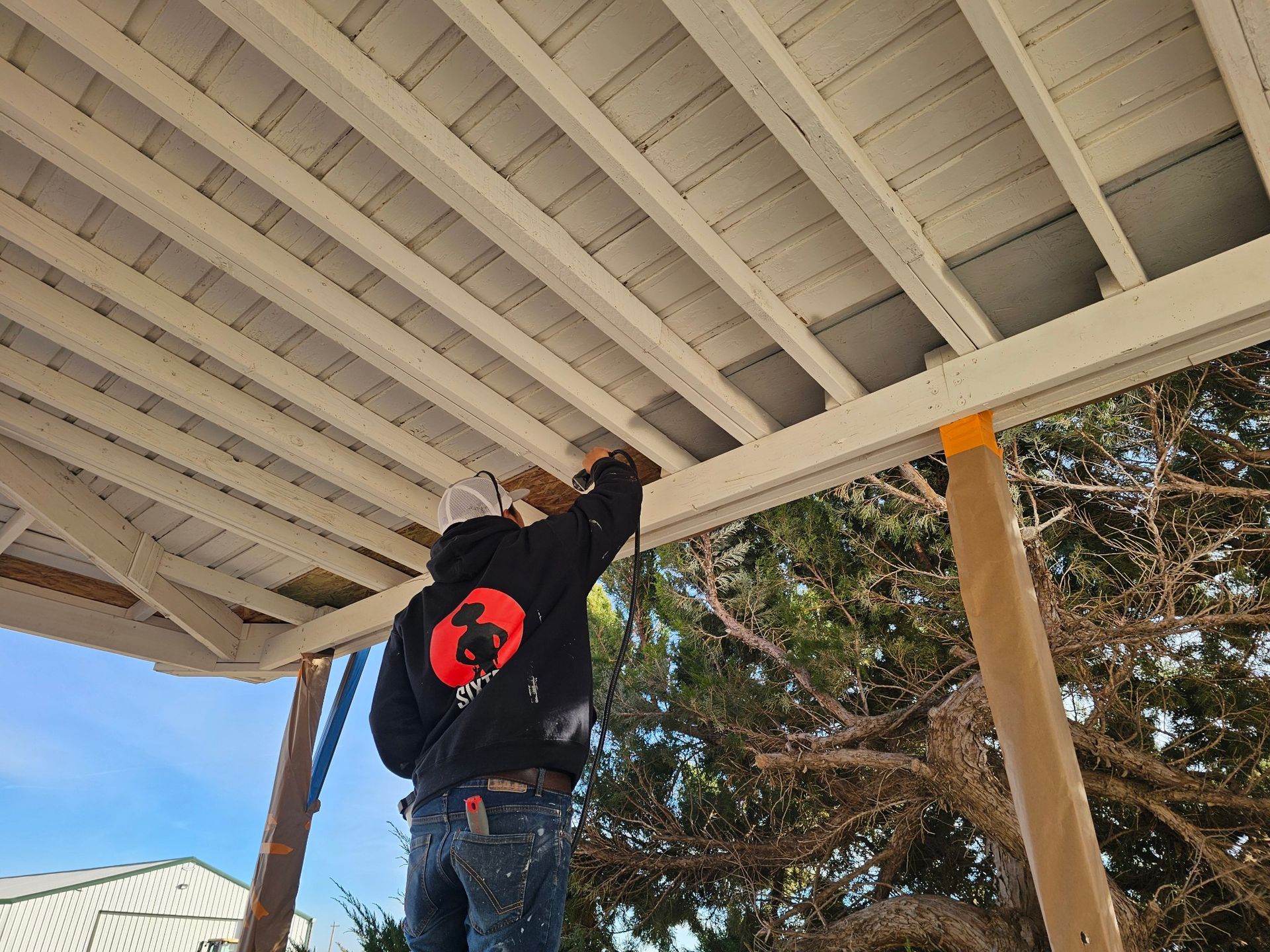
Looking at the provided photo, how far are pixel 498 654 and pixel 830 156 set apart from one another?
1253 millimetres

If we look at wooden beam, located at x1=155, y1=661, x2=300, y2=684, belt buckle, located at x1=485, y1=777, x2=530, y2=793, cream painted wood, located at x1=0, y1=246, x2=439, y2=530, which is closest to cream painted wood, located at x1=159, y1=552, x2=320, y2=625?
wooden beam, located at x1=155, y1=661, x2=300, y2=684

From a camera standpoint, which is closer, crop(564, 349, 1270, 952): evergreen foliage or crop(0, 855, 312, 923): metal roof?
crop(564, 349, 1270, 952): evergreen foliage

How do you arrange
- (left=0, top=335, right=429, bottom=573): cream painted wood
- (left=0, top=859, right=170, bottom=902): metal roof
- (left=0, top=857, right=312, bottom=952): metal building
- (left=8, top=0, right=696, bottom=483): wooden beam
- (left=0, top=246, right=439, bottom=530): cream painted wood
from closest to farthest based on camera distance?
(left=8, top=0, right=696, bottom=483): wooden beam
(left=0, top=246, right=439, bottom=530): cream painted wood
(left=0, top=335, right=429, bottom=573): cream painted wood
(left=0, top=857, right=312, bottom=952): metal building
(left=0, top=859, right=170, bottom=902): metal roof

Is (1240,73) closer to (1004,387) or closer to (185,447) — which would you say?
(1004,387)

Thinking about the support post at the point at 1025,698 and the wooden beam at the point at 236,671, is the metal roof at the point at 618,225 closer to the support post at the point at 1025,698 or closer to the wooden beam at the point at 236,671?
the support post at the point at 1025,698

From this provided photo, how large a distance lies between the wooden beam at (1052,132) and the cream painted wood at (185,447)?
91.6 inches

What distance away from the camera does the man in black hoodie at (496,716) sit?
146cm

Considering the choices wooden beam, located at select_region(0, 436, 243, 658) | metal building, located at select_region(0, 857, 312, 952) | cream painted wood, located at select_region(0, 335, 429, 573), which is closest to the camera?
cream painted wood, located at select_region(0, 335, 429, 573)

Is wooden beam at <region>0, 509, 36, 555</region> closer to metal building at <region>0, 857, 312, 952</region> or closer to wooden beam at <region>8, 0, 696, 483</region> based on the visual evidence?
wooden beam at <region>8, 0, 696, 483</region>

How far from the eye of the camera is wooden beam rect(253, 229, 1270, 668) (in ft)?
6.11

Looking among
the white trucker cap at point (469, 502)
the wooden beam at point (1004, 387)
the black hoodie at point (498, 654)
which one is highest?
the wooden beam at point (1004, 387)

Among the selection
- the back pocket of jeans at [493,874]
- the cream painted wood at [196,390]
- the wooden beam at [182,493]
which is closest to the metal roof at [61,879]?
the wooden beam at [182,493]

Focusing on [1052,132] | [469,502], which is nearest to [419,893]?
[469,502]

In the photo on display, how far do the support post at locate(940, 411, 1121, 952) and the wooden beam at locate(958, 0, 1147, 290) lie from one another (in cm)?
48
